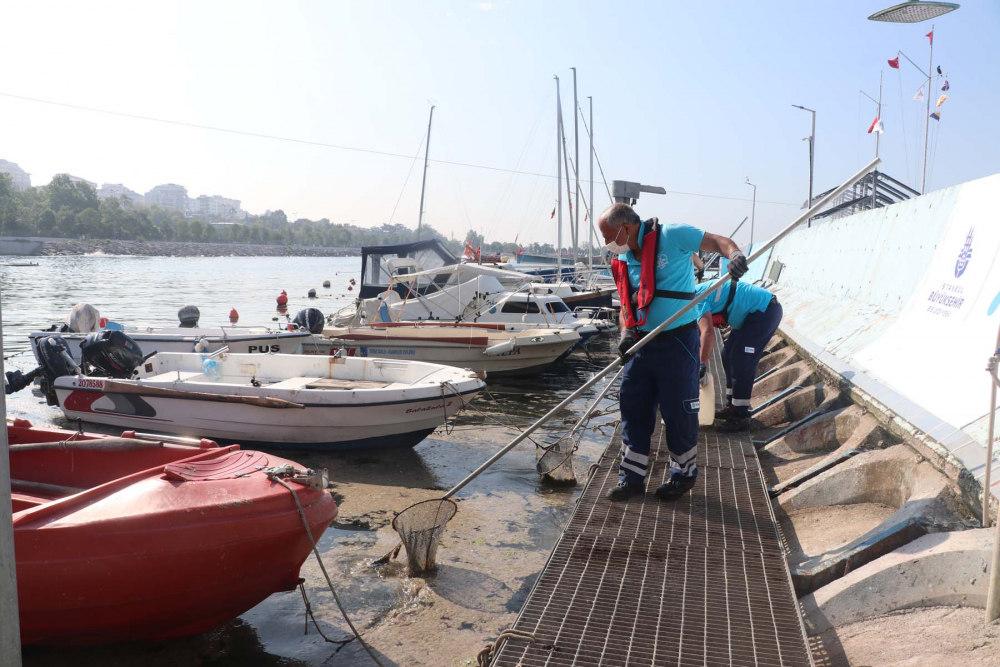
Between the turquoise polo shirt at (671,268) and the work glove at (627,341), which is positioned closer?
the turquoise polo shirt at (671,268)

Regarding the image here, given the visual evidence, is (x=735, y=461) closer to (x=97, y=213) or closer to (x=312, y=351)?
(x=312, y=351)

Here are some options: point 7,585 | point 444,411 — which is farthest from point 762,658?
point 444,411

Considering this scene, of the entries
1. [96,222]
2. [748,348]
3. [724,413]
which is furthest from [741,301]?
[96,222]

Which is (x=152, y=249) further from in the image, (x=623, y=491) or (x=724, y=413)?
(x=623, y=491)

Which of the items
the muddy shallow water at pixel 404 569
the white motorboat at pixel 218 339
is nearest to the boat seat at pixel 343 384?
the muddy shallow water at pixel 404 569

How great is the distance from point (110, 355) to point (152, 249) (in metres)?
136

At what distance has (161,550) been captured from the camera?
371 centimetres

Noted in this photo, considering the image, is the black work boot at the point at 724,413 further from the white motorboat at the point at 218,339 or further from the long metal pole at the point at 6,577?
the white motorboat at the point at 218,339

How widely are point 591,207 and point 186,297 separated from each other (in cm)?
2433

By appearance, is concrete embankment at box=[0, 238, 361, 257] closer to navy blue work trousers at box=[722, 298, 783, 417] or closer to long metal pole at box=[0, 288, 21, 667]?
navy blue work trousers at box=[722, 298, 783, 417]

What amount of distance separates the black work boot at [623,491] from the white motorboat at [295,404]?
12.4 feet

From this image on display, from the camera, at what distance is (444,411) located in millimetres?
8609

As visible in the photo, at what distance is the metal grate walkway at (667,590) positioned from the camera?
10.1 feet

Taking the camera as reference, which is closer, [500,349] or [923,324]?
[923,324]
